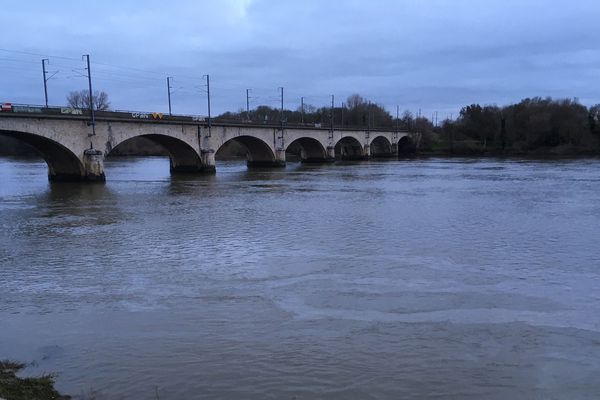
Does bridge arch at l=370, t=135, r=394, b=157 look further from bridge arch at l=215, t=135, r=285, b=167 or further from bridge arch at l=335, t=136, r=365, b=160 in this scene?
bridge arch at l=215, t=135, r=285, b=167

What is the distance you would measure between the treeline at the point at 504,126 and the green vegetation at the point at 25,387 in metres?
81.1

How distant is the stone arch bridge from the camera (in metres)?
38.5

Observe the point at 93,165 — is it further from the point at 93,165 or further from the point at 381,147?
the point at 381,147

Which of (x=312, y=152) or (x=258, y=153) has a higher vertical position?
(x=258, y=153)

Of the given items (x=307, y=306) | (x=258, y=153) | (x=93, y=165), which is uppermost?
(x=258, y=153)

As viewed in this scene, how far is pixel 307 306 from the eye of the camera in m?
10.3

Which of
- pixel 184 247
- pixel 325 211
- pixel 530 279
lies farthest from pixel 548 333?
pixel 325 211

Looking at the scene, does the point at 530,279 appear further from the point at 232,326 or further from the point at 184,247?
the point at 184,247

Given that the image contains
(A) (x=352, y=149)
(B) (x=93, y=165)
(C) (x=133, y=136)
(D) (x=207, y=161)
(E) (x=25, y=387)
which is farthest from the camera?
(A) (x=352, y=149)

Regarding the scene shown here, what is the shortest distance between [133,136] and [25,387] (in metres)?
41.2

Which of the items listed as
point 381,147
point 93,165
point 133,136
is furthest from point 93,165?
point 381,147

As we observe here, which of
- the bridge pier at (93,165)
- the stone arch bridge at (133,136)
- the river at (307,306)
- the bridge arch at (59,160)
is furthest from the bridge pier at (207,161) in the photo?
the river at (307,306)

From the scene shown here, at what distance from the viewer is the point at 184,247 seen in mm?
16094

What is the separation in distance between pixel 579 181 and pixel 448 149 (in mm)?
78640
